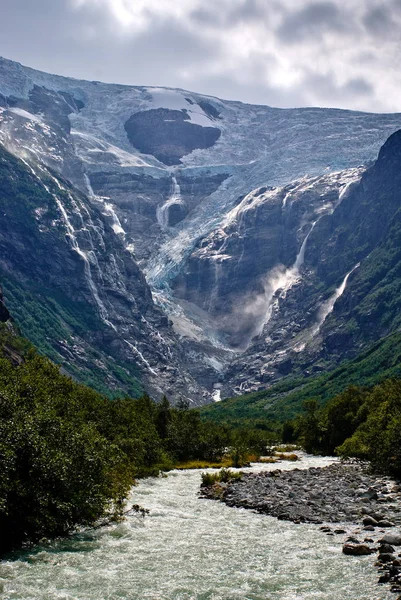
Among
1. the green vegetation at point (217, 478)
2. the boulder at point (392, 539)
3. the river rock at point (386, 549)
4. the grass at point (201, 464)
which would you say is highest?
the grass at point (201, 464)

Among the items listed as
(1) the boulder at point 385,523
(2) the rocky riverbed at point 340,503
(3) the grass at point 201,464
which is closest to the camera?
(2) the rocky riverbed at point 340,503

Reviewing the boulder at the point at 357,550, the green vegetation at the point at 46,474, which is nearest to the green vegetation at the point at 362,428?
the green vegetation at the point at 46,474

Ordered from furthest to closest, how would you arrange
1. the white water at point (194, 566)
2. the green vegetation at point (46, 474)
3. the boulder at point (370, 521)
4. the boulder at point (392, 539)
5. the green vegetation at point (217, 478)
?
the green vegetation at point (217, 478)
the boulder at point (370, 521)
the boulder at point (392, 539)
the green vegetation at point (46, 474)
the white water at point (194, 566)

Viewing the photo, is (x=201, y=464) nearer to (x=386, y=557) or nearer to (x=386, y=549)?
(x=386, y=549)

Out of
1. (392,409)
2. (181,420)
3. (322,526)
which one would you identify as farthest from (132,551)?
(181,420)

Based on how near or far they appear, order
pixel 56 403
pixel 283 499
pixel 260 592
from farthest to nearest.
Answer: pixel 56 403
pixel 283 499
pixel 260 592

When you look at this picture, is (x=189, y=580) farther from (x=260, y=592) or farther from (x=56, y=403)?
(x=56, y=403)

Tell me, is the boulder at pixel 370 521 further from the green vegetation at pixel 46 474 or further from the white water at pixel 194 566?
the green vegetation at pixel 46 474
